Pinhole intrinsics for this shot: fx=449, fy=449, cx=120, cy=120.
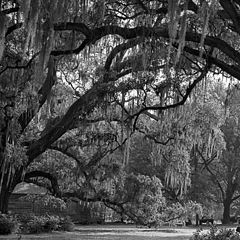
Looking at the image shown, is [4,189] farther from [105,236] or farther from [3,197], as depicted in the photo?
[105,236]

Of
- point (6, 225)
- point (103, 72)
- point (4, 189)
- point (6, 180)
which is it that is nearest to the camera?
point (103, 72)

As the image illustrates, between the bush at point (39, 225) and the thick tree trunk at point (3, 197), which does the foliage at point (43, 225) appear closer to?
the bush at point (39, 225)

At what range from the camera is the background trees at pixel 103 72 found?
7484 millimetres

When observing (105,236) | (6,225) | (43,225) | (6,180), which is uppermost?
(6,180)

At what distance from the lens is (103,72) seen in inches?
434

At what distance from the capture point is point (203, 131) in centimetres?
1398

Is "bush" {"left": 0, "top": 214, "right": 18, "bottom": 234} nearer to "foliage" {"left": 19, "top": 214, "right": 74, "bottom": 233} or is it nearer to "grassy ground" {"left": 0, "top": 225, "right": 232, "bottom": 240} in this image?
"grassy ground" {"left": 0, "top": 225, "right": 232, "bottom": 240}

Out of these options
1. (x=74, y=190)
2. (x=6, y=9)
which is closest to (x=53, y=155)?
(x=74, y=190)

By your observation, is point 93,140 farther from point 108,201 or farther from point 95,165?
point 108,201

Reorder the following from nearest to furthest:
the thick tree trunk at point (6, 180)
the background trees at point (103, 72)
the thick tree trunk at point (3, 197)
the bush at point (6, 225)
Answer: the background trees at point (103, 72) < the thick tree trunk at point (6, 180) < the thick tree trunk at point (3, 197) < the bush at point (6, 225)

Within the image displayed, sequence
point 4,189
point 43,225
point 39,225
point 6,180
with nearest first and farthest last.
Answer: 1. point 6,180
2. point 4,189
3. point 39,225
4. point 43,225

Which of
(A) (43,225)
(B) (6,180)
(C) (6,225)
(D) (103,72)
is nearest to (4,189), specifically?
(B) (6,180)

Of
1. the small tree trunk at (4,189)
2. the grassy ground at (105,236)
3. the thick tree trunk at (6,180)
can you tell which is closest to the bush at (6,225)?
the grassy ground at (105,236)

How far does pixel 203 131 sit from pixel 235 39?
5.39m
